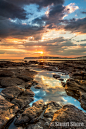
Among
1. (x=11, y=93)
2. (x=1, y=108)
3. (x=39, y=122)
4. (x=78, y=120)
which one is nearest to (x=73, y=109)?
(x=78, y=120)

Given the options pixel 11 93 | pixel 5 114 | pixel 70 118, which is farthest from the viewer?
pixel 11 93

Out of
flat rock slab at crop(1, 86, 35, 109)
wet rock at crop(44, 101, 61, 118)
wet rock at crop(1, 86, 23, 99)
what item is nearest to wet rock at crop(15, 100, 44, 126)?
wet rock at crop(44, 101, 61, 118)

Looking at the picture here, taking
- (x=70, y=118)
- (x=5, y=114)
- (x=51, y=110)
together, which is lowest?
(x=51, y=110)

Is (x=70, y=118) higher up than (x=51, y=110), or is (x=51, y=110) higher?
(x=70, y=118)

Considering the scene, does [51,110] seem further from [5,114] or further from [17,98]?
[17,98]

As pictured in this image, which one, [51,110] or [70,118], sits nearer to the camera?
[70,118]

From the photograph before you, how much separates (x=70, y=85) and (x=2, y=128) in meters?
6.05

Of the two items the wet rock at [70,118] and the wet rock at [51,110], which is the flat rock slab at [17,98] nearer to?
the wet rock at [51,110]

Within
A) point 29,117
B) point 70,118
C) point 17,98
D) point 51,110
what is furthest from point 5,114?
point 70,118

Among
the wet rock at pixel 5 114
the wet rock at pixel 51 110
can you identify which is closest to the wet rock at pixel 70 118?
the wet rock at pixel 51 110

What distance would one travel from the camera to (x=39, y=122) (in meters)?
3.14

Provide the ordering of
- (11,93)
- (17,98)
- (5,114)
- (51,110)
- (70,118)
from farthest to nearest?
(11,93)
(17,98)
(51,110)
(5,114)
(70,118)

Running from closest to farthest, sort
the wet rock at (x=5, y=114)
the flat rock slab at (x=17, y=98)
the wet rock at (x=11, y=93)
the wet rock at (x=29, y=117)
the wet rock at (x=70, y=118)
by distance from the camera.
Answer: the wet rock at (x=70, y=118) → the wet rock at (x=5, y=114) → the wet rock at (x=29, y=117) → the flat rock slab at (x=17, y=98) → the wet rock at (x=11, y=93)

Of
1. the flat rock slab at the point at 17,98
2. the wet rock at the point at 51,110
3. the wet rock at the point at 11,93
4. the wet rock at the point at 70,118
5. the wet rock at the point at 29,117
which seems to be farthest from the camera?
the wet rock at the point at 11,93
